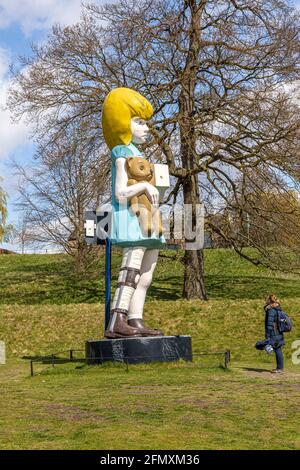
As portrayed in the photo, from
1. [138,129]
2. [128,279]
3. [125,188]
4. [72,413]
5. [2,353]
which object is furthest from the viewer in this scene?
[2,353]

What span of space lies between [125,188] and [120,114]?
53.9 inches

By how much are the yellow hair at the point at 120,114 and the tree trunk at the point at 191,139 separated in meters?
6.19

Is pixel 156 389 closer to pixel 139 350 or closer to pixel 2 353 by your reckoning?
pixel 139 350

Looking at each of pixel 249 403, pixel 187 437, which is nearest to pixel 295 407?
pixel 249 403

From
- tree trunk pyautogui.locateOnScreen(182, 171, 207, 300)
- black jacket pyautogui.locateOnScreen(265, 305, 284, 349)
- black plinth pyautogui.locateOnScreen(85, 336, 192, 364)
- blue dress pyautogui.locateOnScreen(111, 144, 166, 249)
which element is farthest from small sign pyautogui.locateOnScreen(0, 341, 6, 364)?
tree trunk pyautogui.locateOnScreen(182, 171, 207, 300)

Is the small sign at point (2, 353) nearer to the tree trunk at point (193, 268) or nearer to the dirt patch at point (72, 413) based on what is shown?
the dirt patch at point (72, 413)

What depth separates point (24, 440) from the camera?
6395mm

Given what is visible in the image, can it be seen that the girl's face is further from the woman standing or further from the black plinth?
the woman standing

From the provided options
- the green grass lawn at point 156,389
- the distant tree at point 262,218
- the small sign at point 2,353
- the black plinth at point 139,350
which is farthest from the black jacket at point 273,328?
the distant tree at point 262,218

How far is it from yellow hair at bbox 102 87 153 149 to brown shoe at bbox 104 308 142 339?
2974 mm

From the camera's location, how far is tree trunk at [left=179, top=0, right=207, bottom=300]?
18.9 m

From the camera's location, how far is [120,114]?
12.1 m

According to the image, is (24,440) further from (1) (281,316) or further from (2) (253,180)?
(2) (253,180)

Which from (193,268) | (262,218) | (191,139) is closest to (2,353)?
(193,268)
